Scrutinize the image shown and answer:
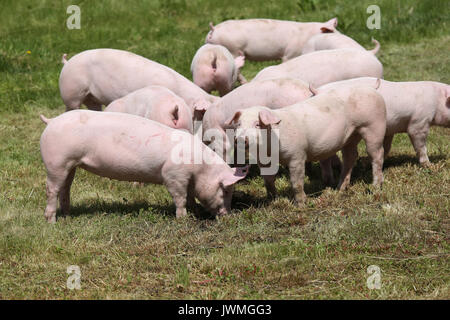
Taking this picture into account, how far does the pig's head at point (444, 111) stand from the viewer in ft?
22.6

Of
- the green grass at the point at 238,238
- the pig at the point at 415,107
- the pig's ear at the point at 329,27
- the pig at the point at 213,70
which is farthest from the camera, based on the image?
the pig's ear at the point at 329,27

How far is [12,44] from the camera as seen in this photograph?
39.9ft

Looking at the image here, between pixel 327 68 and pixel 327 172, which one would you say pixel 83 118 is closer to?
pixel 327 172

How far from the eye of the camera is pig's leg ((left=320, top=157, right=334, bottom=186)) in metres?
6.75

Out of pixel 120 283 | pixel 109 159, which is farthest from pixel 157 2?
pixel 120 283

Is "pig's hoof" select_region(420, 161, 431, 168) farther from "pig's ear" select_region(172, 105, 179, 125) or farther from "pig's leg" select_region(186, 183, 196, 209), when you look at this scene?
"pig's ear" select_region(172, 105, 179, 125)

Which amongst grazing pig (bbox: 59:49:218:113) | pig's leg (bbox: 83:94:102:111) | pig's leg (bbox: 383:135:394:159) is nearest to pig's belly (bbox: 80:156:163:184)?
grazing pig (bbox: 59:49:218:113)

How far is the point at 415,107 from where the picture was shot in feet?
22.1

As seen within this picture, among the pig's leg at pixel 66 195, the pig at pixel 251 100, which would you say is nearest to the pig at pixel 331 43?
the pig at pixel 251 100

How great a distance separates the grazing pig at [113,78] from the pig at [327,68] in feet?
2.60

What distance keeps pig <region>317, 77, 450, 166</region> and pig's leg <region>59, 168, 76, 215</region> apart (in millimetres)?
2470

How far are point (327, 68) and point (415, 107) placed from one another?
1.07 metres

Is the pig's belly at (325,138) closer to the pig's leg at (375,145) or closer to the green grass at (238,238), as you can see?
the pig's leg at (375,145)

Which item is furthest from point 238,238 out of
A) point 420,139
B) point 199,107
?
point 420,139
